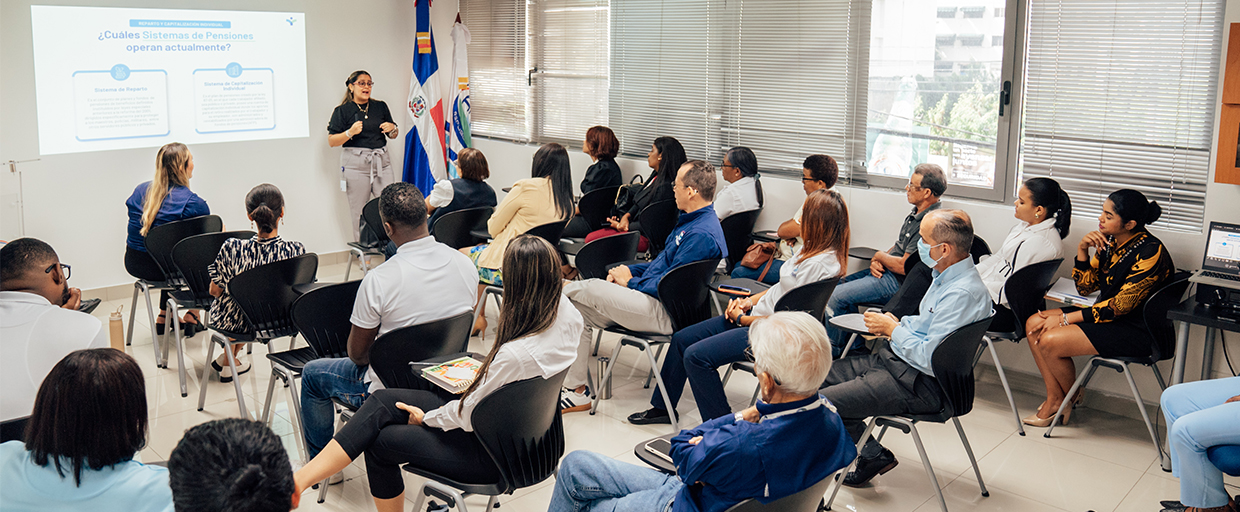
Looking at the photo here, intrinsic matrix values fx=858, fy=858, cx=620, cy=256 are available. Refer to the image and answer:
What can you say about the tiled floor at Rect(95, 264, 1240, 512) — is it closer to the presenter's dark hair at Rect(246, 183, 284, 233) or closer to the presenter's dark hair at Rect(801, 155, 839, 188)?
the presenter's dark hair at Rect(246, 183, 284, 233)

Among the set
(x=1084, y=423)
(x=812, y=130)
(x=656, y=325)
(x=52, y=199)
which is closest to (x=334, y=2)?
(x=52, y=199)

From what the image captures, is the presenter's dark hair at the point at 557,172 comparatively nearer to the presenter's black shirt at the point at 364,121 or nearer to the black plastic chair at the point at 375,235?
the black plastic chair at the point at 375,235

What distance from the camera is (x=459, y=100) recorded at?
26.8ft

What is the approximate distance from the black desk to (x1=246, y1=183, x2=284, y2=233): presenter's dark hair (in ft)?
13.1

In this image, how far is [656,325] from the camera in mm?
4137

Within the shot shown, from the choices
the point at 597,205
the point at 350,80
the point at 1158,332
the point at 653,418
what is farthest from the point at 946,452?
the point at 350,80

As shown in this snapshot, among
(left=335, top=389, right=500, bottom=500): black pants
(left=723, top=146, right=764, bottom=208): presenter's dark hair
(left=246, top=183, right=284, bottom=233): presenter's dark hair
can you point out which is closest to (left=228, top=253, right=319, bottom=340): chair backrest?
(left=246, top=183, right=284, bottom=233): presenter's dark hair

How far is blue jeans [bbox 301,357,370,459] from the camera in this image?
320cm

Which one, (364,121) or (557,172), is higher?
(364,121)

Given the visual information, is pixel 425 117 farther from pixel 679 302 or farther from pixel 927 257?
pixel 927 257

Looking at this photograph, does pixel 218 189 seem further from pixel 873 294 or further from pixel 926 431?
pixel 926 431

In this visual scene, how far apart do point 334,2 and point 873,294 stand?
533 centimetres

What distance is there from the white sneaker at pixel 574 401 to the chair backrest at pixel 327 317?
1.26 m

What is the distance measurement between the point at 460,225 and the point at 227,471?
4.12m
